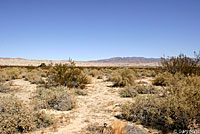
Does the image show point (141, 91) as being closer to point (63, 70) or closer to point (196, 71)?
point (196, 71)

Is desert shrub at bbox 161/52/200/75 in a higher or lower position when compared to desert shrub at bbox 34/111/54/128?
higher

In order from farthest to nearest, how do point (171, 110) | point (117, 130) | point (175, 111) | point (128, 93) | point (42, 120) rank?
point (128, 93), point (42, 120), point (171, 110), point (175, 111), point (117, 130)

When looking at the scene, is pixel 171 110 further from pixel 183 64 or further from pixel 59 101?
pixel 183 64

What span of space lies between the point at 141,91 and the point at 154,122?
19.1 ft

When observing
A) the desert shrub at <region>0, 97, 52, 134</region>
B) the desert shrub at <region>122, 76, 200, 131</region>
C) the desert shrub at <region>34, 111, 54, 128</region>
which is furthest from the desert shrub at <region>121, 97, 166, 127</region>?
the desert shrub at <region>0, 97, 52, 134</region>

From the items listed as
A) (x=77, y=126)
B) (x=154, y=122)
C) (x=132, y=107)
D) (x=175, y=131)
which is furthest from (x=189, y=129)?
(x=77, y=126)

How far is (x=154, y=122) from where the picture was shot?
5.91 metres

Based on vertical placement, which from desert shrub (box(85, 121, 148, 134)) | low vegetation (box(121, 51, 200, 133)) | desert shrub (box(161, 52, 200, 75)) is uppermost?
desert shrub (box(161, 52, 200, 75))

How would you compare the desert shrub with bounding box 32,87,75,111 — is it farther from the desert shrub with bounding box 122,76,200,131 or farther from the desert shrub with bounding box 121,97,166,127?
the desert shrub with bounding box 122,76,200,131

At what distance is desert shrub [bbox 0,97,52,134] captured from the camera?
5.05 m

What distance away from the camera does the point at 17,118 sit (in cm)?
526

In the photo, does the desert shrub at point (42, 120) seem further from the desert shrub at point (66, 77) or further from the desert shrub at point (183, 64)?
the desert shrub at point (183, 64)

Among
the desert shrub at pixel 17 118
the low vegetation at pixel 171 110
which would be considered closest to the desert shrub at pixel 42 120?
the desert shrub at pixel 17 118

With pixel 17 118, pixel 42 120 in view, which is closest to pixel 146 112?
pixel 42 120
